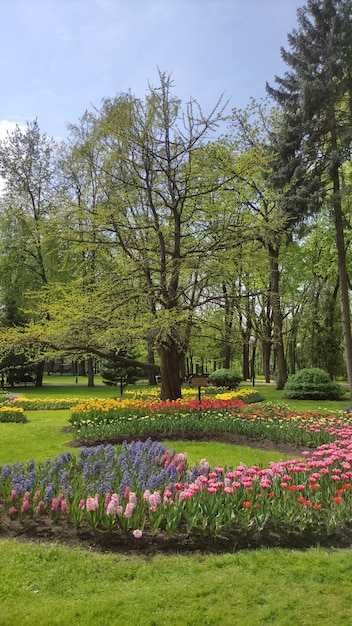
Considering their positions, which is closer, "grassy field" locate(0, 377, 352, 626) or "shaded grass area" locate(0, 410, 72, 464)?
"grassy field" locate(0, 377, 352, 626)

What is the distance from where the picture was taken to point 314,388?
1747 cm

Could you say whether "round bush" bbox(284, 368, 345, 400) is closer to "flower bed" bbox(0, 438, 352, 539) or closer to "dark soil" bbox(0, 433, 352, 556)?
"flower bed" bbox(0, 438, 352, 539)

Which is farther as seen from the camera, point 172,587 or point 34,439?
point 34,439

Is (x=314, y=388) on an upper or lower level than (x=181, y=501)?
upper

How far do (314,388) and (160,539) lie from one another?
14418 millimetres

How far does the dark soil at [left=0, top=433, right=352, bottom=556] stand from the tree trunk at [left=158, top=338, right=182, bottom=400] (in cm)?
809

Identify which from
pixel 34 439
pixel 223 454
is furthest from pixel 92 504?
pixel 34 439

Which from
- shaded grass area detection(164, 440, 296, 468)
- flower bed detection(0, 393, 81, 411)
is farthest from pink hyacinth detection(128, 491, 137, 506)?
flower bed detection(0, 393, 81, 411)

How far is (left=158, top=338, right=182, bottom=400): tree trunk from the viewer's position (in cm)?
1255

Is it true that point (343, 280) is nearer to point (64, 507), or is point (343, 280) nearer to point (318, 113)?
point (318, 113)

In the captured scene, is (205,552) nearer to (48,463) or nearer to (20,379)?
(48,463)

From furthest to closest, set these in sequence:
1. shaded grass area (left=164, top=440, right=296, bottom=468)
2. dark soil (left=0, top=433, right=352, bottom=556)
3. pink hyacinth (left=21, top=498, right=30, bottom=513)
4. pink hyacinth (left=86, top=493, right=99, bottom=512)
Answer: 1. shaded grass area (left=164, top=440, right=296, bottom=468)
2. pink hyacinth (left=21, top=498, right=30, bottom=513)
3. pink hyacinth (left=86, top=493, right=99, bottom=512)
4. dark soil (left=0, top=433, right=352, bottom=556)

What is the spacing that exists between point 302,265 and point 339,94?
49.2ft

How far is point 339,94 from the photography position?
15281mm
